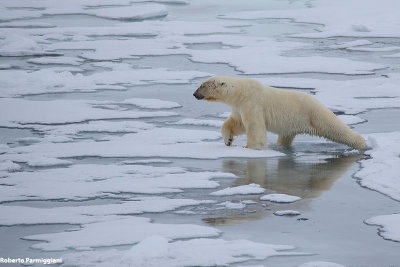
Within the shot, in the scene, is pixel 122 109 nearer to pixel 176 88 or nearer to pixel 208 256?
pixel 176 88

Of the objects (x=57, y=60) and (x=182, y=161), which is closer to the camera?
(x=182, y=161)

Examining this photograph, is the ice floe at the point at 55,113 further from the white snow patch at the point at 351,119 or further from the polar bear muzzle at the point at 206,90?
the white snow patch at the point at 351,119

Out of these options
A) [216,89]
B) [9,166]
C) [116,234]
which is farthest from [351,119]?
[116,234]

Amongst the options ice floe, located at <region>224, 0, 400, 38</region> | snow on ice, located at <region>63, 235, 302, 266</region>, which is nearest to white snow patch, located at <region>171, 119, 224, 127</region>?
snow on ice, located at <region>63, 235, 302, 266</region>

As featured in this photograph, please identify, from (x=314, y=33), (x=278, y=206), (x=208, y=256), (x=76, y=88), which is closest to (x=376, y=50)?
(x=314, y=33)

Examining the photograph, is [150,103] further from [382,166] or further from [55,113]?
[382,166]

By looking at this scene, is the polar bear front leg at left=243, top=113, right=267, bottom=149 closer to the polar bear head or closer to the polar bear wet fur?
the polar bear wet fur

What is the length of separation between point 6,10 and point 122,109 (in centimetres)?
1644

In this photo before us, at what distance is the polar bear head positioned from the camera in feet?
26.6

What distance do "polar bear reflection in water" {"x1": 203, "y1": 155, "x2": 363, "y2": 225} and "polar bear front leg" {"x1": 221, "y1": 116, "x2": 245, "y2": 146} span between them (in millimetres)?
608

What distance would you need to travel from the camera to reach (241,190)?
6297 mm

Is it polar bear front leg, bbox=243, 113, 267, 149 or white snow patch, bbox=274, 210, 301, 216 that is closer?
white snow patch, bbox=274, 210, 301, 216

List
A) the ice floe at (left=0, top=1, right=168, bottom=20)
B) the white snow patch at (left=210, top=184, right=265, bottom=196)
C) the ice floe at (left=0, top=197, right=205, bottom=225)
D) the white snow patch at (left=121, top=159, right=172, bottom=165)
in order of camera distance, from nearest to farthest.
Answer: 1. the ice floe at (left=0, top=197, right=205, bottom=225)
2. the white snow patch at (left=210, top=184, right=265, bottom=196)
3. the white snow patch at (left=121, top=159, right=172, bottom=165)
4. the ice floe at (left=0, top=1, right=168, bottom=20)

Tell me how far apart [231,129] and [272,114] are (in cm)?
44
